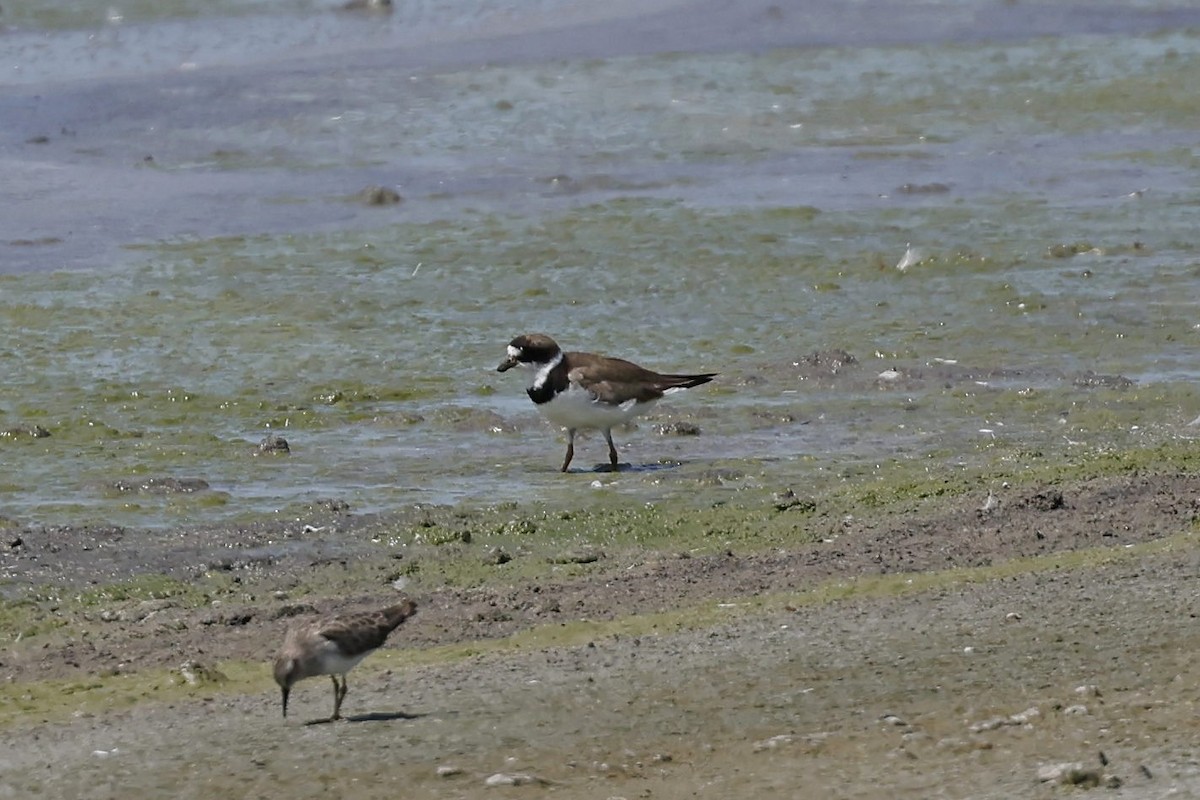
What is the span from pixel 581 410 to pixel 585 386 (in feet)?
0.42

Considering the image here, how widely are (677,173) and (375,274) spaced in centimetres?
453

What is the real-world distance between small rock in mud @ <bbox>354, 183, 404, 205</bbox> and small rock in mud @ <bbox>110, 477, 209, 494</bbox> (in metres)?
7.94

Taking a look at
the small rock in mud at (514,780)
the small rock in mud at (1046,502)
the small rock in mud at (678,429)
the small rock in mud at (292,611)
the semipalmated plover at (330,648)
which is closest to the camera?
the small rock in mud at (514,780)

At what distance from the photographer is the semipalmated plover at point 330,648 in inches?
290

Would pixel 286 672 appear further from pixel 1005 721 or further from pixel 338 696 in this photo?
pixel 1005 721

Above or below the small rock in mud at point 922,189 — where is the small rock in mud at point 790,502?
below

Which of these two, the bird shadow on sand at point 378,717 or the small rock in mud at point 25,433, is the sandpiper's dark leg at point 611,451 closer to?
the small rock in mud at point 25,433

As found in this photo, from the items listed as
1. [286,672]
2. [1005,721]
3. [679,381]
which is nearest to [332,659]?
[286,672]

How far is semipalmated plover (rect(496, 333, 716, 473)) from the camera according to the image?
38.7 ft

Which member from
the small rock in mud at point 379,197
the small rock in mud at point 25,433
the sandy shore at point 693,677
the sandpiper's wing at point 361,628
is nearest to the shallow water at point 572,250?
the small rock in mud at point 25,433

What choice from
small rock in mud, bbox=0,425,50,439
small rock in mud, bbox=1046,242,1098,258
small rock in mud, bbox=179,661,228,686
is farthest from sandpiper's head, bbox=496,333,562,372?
small rock in mud, bbox=1046,242,1098,258

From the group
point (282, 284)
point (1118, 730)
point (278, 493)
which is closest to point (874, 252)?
point (282, 284)

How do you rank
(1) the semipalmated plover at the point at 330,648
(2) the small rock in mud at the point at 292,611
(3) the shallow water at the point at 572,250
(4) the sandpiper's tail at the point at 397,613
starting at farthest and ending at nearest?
1. (3) the shallow water at the point at 572,250
2. (2) the small rock in mud at the point at 292,611
3. (4) the sandpiper's tail at the point at 397,613
4. (1) the semipalmated plover at the point at 330,648

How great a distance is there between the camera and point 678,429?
12.4 m
